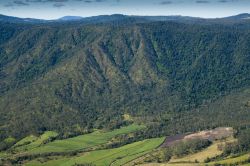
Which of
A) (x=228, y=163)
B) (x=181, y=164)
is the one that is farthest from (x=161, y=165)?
(x=228, y=163)

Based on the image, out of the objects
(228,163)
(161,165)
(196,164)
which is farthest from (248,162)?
(161,165)

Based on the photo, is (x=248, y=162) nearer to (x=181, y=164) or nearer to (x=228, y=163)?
(x=228, y=163)

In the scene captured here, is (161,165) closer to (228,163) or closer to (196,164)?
(196,164)

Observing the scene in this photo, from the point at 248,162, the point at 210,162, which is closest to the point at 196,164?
the point at 210,162

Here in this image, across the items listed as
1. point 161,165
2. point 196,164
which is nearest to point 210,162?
point 196,164

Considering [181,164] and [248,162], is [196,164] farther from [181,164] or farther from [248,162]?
[248,162]

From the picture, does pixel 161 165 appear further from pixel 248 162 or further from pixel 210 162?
pixel 248 162
